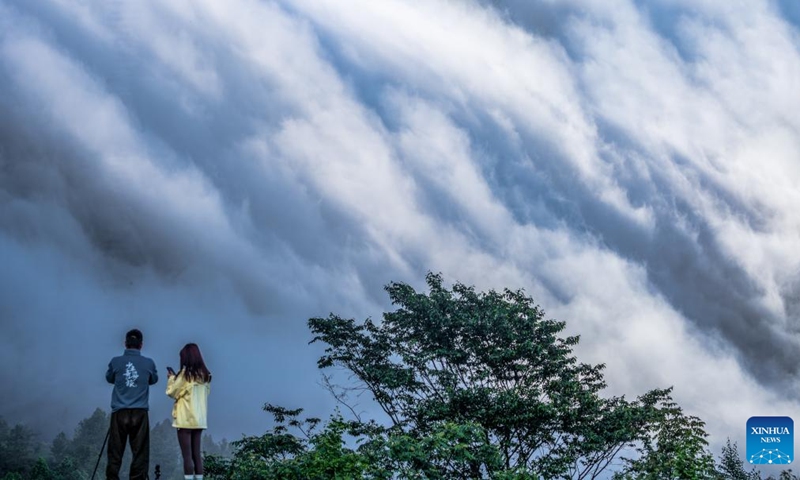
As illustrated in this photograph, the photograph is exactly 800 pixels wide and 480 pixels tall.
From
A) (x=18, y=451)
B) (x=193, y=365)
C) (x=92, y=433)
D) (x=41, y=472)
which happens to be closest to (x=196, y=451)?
(x=193, y=365)

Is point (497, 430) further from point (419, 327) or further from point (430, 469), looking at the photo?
point (430, 469)

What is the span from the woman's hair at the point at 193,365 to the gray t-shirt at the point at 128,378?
600mm

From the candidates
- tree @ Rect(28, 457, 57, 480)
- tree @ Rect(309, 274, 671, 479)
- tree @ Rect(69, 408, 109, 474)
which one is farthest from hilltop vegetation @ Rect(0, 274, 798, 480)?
tree @ Rect(69, 408, 109, 474)

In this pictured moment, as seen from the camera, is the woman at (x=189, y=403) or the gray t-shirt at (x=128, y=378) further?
the woman at (x=189, y=403)

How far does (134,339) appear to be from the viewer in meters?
9.85

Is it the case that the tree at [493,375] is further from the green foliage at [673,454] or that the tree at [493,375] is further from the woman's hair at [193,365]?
the woman's hair at [193,365]

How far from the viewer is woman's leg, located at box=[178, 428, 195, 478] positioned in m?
10.2

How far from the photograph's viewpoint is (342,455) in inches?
469

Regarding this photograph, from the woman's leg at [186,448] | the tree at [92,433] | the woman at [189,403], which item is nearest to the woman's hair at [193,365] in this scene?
the woman at [189,403]

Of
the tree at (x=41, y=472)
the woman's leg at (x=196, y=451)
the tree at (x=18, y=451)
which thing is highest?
the tree at (x=18, y=451)

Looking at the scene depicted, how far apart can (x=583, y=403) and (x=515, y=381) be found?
290 cm

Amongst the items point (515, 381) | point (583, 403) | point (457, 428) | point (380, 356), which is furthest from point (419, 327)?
point (457, 428)

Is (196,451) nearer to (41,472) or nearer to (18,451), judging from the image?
(41,472)

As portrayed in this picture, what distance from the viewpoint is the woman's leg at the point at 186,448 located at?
403 inches
